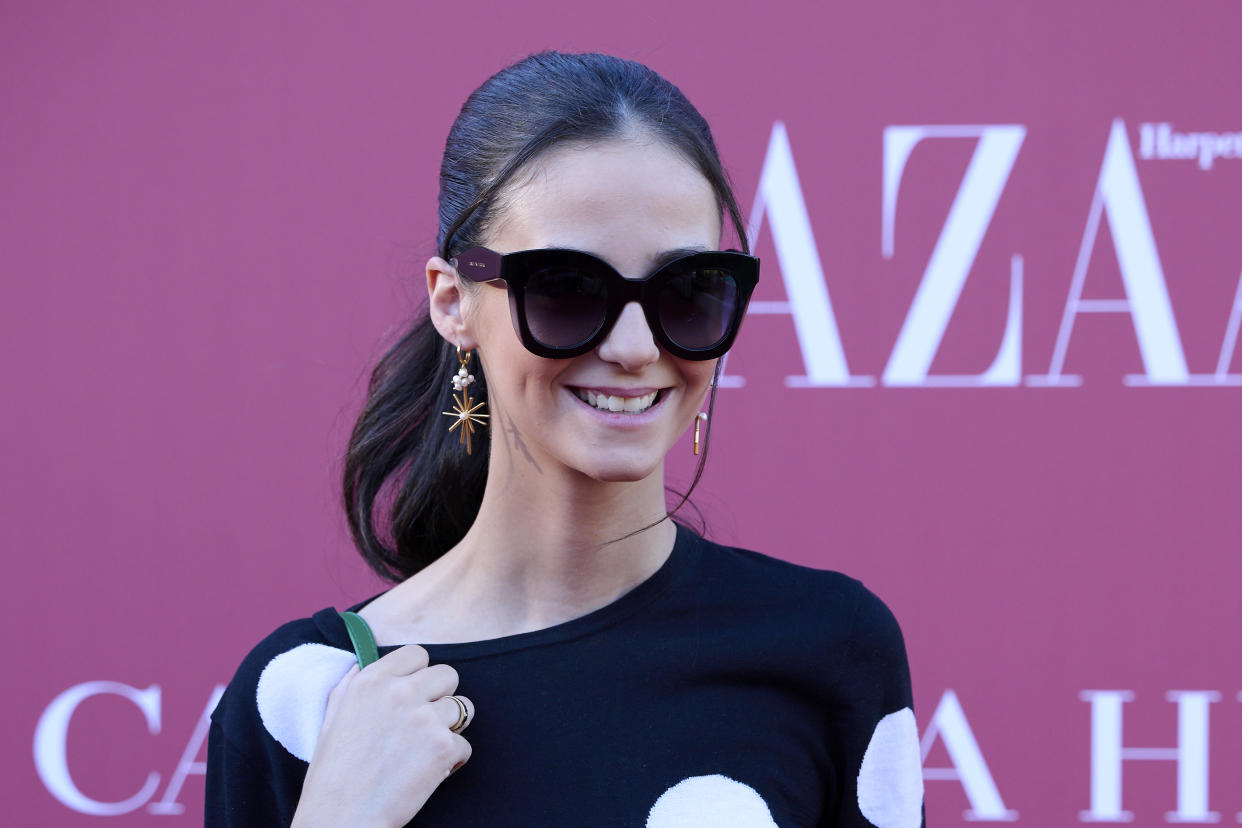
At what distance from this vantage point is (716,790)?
115 centimetres

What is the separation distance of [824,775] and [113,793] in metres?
1.79

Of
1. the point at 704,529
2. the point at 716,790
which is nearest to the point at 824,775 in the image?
the point at 716,790

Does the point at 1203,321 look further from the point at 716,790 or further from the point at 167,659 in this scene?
the point at 167,659

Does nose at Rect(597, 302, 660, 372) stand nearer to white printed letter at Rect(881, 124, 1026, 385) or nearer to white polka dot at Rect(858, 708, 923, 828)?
white polka dot at Rect(858, 708, 923, 828)

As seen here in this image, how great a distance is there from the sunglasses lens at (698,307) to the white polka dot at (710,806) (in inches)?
16.6

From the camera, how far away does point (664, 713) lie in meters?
1.18

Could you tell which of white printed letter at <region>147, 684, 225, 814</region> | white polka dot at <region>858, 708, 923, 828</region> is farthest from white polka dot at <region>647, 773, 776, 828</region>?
white printed letter at <region>147, 684, 225, 814</region>

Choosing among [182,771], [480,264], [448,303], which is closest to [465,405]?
[448,303]

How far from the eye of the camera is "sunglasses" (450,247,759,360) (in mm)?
1088

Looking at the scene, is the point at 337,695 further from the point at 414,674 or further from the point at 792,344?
the point at 792,344

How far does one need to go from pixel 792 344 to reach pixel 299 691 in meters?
1.43

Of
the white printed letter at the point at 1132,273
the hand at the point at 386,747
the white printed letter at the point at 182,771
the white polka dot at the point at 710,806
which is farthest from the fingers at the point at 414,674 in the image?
the white printed letter at the point at 1132,273

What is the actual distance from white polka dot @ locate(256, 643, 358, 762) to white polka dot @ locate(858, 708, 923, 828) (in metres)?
0.55

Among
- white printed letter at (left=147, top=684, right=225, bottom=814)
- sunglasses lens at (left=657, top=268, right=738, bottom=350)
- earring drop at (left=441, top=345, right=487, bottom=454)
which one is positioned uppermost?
sunglasses lens at (left=657, top=268, right=738, bottom=350)
